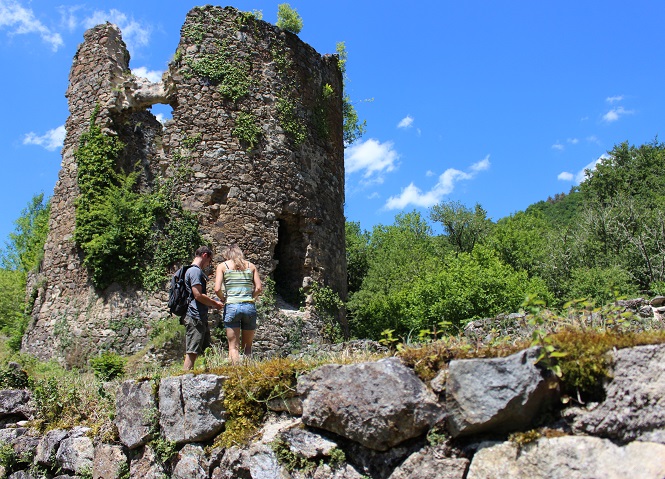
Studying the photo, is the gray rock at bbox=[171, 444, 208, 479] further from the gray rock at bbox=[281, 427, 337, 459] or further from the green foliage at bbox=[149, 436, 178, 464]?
the gray rock at bbox=[281, 427, 337, 459]

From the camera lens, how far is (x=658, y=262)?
27828 millimetres

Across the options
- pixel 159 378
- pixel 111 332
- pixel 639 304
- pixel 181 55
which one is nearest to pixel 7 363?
pixel 111 332

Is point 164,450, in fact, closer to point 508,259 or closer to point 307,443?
point 307,443

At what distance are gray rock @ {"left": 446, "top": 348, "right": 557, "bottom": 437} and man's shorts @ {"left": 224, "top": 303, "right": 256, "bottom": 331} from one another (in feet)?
12.4

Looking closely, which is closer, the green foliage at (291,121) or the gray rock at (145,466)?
the gray rock at (145,466)

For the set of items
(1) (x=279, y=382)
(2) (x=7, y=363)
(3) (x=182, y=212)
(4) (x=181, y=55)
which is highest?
(4) (x=181, y=55)

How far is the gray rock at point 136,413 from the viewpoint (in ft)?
20.5

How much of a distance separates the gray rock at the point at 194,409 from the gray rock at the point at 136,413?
30 cm

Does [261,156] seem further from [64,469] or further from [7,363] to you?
[64,469]

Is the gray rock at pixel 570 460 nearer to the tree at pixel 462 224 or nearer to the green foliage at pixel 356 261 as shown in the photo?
the green foliage at pixel 356 261

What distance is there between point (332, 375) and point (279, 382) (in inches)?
28.1

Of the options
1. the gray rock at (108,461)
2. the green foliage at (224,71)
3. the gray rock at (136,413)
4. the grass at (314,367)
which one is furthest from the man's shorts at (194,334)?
the green foliage at (224,71)

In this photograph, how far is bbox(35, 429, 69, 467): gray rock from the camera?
23.8 feet

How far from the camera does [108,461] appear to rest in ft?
21.4
